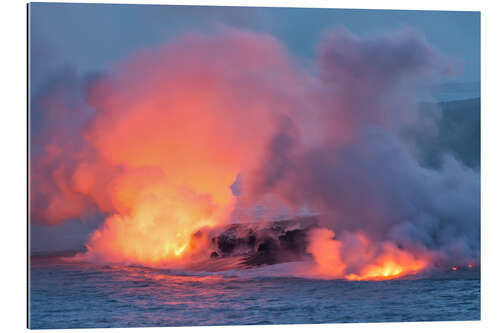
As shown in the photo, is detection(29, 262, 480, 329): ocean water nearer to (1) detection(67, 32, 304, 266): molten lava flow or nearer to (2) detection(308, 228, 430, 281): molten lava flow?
(2) detection(308, 228, 430, 281): molten lava flow

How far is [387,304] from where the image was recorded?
384 inches

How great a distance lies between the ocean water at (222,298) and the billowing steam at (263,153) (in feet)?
0.72

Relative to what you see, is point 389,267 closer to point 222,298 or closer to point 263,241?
point 263,241

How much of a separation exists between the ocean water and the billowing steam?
0.72 ft

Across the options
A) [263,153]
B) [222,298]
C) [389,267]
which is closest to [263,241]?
[222,298]

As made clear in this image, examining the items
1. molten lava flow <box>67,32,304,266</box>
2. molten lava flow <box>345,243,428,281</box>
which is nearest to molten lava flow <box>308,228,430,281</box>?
molten lava flow <box>345,243,428,281</box>

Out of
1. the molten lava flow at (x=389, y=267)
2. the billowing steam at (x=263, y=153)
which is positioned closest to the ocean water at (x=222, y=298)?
the molten lava flow at (x=389, y=267)

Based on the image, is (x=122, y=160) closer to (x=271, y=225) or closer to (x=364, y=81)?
(x=271, y=225)

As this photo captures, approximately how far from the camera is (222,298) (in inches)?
373

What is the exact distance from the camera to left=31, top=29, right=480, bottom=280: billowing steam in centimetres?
946

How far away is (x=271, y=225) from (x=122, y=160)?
187 cm

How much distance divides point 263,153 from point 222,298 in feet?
5.60

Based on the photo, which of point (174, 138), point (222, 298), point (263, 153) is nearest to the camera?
point (222, 298)
